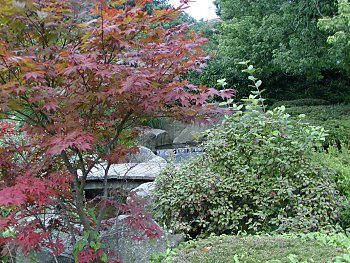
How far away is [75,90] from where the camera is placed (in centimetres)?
328

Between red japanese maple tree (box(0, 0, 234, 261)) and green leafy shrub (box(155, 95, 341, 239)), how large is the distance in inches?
61.6

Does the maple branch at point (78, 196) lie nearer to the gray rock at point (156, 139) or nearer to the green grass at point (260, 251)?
the green grass at point (260, 251)

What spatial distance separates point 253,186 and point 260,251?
6.47ft

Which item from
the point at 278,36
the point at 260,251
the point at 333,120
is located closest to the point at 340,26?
the point at 333,120

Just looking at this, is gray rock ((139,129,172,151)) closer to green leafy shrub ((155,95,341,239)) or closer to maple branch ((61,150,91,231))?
green leafy shrub ((155,95,341,239))

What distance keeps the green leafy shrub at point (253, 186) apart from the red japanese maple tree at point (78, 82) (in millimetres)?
1565

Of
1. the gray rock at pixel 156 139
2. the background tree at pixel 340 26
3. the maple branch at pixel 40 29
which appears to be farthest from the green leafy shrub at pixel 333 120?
the maple branch at pixel 40 29

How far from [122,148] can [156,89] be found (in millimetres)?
755

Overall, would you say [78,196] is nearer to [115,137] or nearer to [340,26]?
[115,137]

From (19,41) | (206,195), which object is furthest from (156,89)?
(206,195)

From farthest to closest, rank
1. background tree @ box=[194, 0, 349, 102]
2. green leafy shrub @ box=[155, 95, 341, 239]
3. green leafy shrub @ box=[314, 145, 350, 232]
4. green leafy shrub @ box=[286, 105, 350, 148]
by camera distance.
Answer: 1. background tree @ box=[194, 0, 349, 102]
2. green leafy shrub @ box=[286, 105, 350, 148]
3. green leafy shrub @ box=[314, 145, 350, 232]
4. green leafy shrub @ box=[155, 95, 341, 239]

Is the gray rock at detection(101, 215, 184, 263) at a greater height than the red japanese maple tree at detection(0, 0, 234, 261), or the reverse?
the red japanese maple tree at detection(0, 0, 234, 261)

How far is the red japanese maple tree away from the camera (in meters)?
2.98

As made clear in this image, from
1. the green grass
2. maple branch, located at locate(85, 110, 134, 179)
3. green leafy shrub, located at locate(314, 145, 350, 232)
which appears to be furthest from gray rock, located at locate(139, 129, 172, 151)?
the green grass
